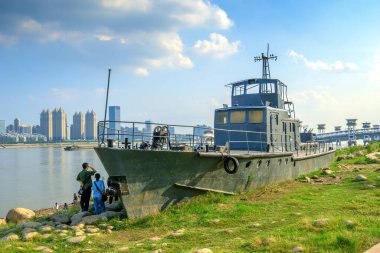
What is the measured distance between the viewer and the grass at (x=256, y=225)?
6790mm

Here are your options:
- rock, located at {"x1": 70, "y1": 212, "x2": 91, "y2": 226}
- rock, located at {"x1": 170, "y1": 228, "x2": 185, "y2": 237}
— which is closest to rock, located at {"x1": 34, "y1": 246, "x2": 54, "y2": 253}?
rock, located at {"x1": 70, "y1": 212, "x2": 91, "y2": 226}

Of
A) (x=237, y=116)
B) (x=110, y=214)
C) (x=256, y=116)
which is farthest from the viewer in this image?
(x=237, y=116)

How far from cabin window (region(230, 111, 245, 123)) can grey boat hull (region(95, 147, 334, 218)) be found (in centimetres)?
331

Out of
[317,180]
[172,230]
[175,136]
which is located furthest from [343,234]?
[317,180]

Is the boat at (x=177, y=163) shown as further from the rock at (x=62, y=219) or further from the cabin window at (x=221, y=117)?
the rock at (x=62, y=219)

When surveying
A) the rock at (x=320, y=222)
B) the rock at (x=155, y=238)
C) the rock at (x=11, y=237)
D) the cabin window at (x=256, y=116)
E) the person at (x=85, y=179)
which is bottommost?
the rock at (x=11, y=237)

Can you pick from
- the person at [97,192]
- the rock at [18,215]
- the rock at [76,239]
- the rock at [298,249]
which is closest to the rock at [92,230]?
the rock at [76,239]

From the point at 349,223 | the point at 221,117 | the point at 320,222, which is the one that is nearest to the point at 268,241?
the point at 320,222

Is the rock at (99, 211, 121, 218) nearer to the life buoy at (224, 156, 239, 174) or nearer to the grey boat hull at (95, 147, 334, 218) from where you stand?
the grey boat hull at (95, 147, 334, 218)

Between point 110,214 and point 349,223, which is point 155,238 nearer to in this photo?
point 110,214

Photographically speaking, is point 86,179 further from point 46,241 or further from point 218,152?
point 218,152

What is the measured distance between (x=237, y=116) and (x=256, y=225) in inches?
315

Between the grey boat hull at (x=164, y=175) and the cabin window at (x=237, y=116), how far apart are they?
10.8ft

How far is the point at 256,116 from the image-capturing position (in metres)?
15.7
